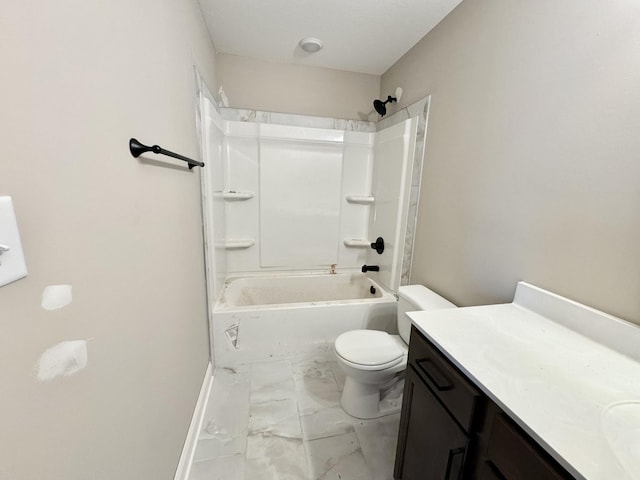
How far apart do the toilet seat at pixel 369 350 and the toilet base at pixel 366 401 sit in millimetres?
201

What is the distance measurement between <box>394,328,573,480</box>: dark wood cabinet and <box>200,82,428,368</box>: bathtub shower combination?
1072 mm

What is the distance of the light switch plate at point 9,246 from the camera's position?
0.39 meters

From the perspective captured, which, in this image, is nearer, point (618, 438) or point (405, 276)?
point (618, 438)

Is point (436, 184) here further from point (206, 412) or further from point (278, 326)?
point (206, 412)

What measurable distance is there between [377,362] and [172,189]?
1315 millimetres

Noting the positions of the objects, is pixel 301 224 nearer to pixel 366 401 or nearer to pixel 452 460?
pixel 366 401

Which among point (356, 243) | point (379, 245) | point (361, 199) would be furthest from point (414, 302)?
point (361, 199)

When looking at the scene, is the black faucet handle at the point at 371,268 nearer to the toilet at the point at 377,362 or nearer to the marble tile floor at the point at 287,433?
the toilet at the point at 377,362

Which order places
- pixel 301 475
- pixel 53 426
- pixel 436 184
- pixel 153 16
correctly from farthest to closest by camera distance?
pixel 436 184, pixel 301 475, pixel 153 16, pixel 53 426

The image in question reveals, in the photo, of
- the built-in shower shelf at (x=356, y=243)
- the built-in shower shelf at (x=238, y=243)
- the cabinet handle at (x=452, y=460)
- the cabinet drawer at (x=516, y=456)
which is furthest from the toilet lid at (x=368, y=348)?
the built-in shower shelf at (x=238, y=243)

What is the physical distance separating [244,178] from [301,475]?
2.11m

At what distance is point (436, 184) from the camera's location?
67.9 inches

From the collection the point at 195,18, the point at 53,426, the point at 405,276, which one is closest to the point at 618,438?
the point at 53,426

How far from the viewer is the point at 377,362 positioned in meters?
1.43
